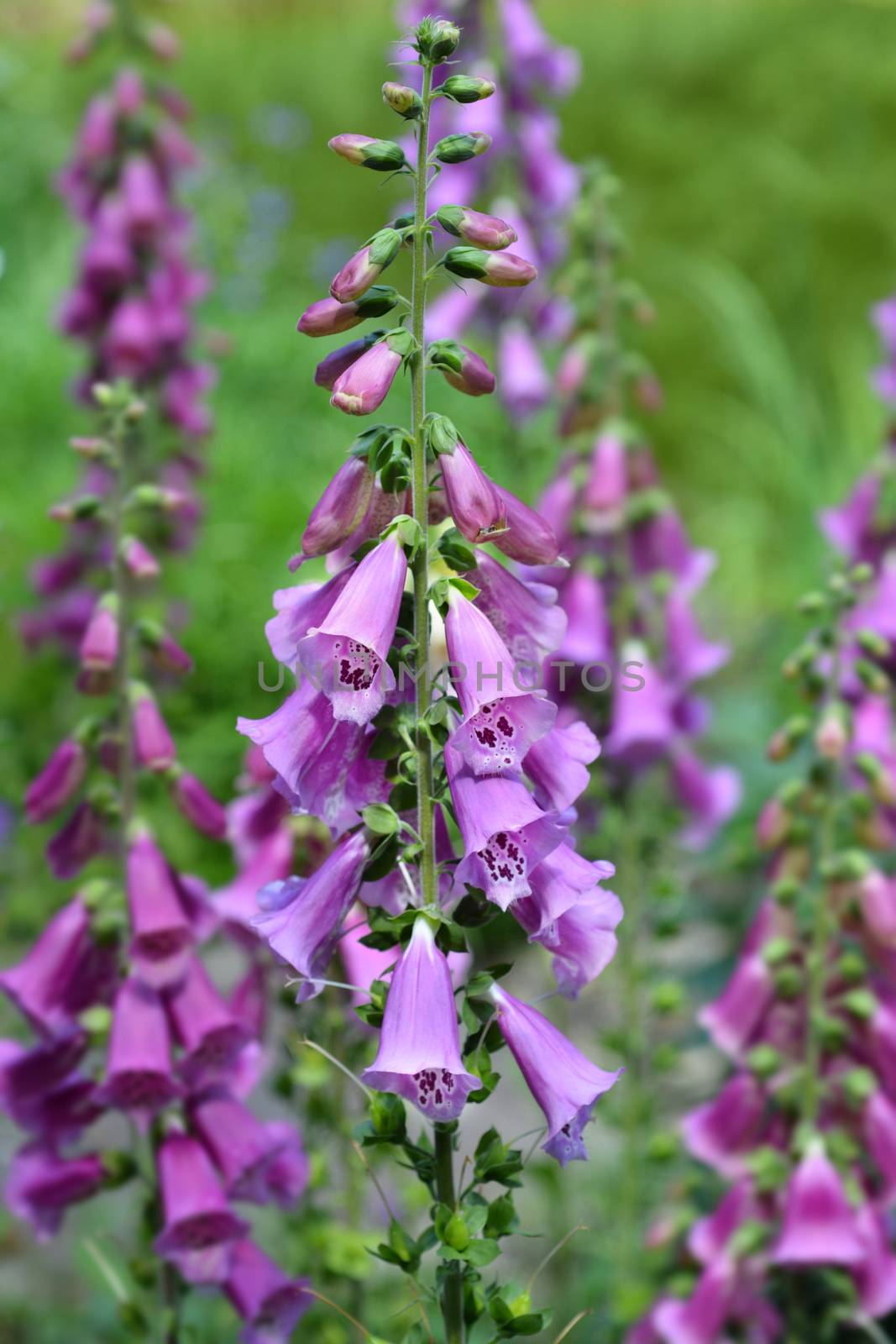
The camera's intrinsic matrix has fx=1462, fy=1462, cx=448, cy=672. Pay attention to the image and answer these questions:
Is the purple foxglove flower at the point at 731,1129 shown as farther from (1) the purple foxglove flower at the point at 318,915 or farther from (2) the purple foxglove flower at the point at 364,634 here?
(2) the purple foxglove flower at the point at 364,634

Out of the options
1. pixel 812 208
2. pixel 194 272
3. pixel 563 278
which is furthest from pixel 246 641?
pixel 812 208

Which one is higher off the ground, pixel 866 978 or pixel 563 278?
pixel 563 278

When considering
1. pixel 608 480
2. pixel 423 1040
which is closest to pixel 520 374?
pixel 608 480

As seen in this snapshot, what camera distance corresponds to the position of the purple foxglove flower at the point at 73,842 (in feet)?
5.45

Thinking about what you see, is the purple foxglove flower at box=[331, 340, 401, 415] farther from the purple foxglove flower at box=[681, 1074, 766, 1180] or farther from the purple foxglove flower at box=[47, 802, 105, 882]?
the purple foxglove flower at box=[681, 1074, 766, 1180]

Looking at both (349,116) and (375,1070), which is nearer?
(375,1070)

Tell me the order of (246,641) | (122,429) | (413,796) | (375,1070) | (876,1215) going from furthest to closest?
(246,641)
(876,1215)
(122,429)
(413,796)
(375,1070)

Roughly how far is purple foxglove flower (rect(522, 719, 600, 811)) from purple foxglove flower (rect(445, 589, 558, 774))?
0.06 m

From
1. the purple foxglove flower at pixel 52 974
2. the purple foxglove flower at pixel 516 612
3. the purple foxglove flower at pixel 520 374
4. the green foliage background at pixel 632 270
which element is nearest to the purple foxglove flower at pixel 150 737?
the purple foxglove flower at pixel 52 974

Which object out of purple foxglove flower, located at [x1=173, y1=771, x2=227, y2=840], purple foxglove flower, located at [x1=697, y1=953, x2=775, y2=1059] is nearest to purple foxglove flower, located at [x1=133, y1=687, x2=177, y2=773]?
purple foxglove flower, located at [x1=173, y1=771, x2=227, y2=840]

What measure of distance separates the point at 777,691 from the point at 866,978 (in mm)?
2029

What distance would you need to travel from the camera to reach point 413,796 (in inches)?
47.5

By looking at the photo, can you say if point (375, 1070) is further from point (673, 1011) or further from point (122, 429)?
point (673, 1011)

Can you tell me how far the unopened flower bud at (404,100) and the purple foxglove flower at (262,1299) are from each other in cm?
119
